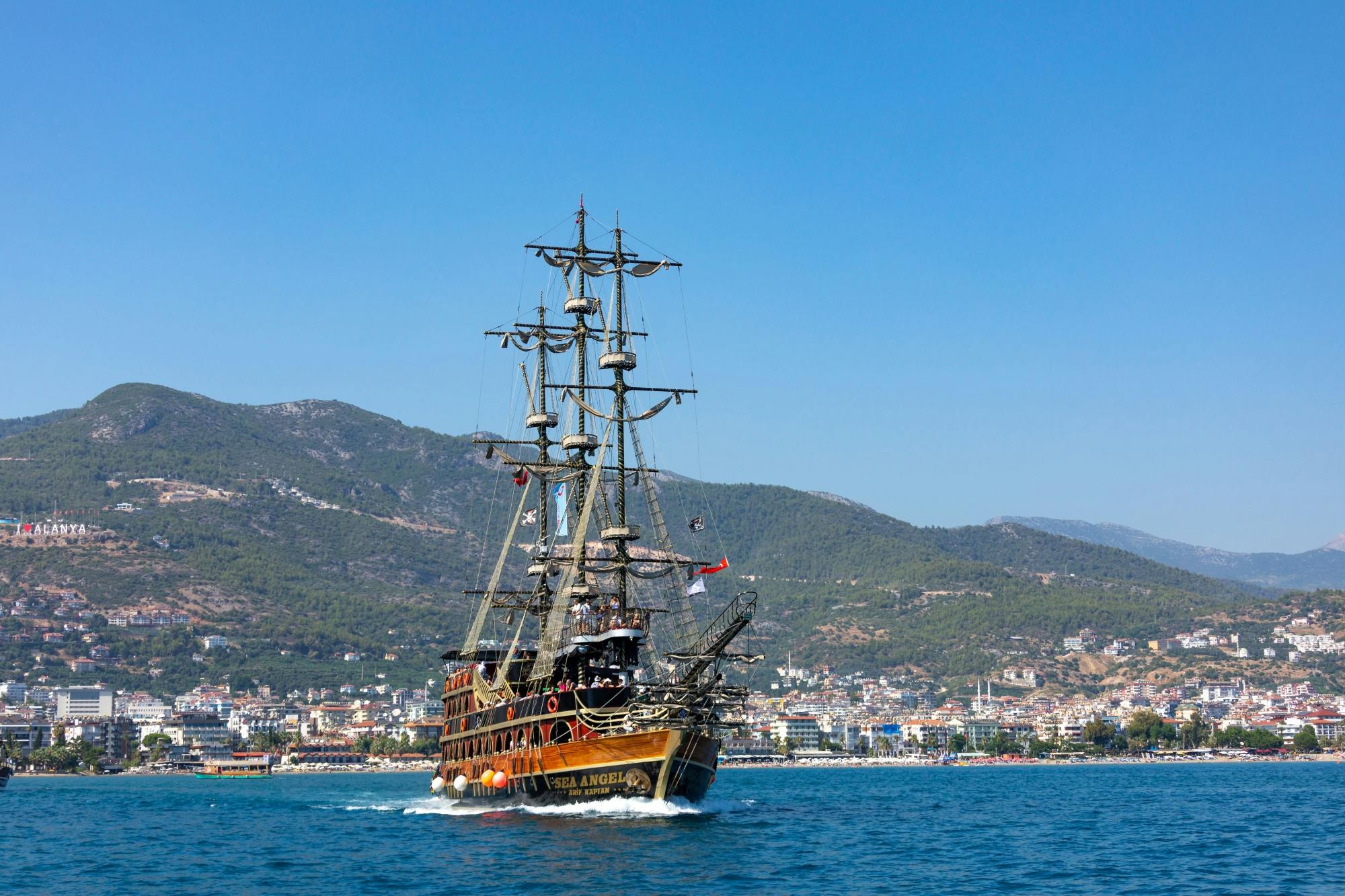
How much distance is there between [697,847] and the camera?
60000 mm

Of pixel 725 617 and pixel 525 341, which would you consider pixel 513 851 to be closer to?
pixel 725 617

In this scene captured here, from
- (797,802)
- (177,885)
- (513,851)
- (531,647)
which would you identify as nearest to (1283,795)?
(797,802)

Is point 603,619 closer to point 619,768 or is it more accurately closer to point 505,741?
point 505,741

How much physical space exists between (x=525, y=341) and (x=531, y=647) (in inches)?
780

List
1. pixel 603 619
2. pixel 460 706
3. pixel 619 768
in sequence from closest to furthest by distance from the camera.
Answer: pixel 619 768
pixel 603 619
pixel 460 706

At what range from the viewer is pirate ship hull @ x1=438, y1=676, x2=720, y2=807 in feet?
225

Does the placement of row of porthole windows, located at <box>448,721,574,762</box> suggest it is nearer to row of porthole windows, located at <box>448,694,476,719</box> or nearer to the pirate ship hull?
the pirate ship hull

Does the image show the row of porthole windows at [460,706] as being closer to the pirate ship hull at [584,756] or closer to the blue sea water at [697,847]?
the blue sea water at [697,847]

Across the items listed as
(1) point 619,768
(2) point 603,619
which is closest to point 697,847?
(1) point 619,768

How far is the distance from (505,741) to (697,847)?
24.1m

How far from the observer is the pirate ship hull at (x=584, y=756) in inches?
2704

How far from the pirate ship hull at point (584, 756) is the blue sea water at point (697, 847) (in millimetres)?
1078

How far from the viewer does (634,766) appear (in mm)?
68812

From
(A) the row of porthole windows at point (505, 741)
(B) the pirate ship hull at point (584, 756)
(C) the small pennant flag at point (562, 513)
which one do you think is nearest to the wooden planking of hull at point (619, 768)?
(B) the pirate ship hull at point (584, 756)
